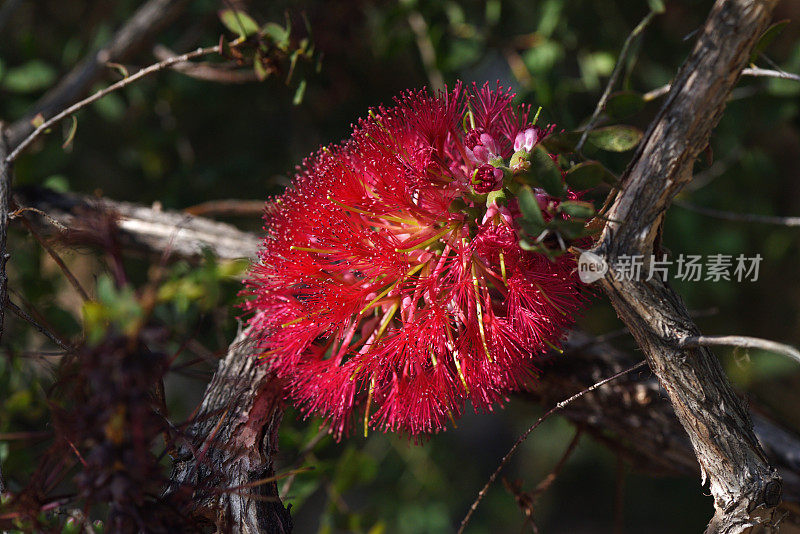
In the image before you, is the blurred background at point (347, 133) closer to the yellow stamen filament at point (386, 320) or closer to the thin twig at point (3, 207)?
the thin twig at point (3, 207)

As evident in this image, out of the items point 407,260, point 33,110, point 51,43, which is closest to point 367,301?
point 407,260

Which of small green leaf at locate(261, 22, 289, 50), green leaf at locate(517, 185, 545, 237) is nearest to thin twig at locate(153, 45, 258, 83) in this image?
small green leaf at locate(261, 22, 289, 50)

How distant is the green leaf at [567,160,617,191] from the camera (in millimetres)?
800

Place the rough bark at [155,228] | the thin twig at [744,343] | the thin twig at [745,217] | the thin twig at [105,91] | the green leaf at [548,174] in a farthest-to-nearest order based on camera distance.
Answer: the rough bark at [155,228] < the thin twig at [745,217] < the thin twig at [105,91] < the green leaf at [548,174] < the thin twig at [744,343]

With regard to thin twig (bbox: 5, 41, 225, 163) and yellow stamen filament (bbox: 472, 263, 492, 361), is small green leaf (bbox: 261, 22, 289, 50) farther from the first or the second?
yellow stamen filament (bbox: 472, 263, 492, 361)

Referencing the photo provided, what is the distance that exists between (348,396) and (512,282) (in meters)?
0.33

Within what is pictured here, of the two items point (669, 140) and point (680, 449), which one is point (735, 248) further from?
point (669, 140)

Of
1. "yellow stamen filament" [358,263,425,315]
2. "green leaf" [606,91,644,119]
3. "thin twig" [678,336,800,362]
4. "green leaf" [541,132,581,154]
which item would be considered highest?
"green leaf" [606,91,644,119]

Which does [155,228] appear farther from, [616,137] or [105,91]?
[616,137]

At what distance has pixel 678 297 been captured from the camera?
896 mm

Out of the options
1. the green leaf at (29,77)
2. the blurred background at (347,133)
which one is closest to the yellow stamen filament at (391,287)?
the blurred background at (347,133)

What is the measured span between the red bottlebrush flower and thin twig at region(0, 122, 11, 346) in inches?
14.8

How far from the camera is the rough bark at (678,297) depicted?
723 millimetres

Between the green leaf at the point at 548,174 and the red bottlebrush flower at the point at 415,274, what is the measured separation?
12cm
